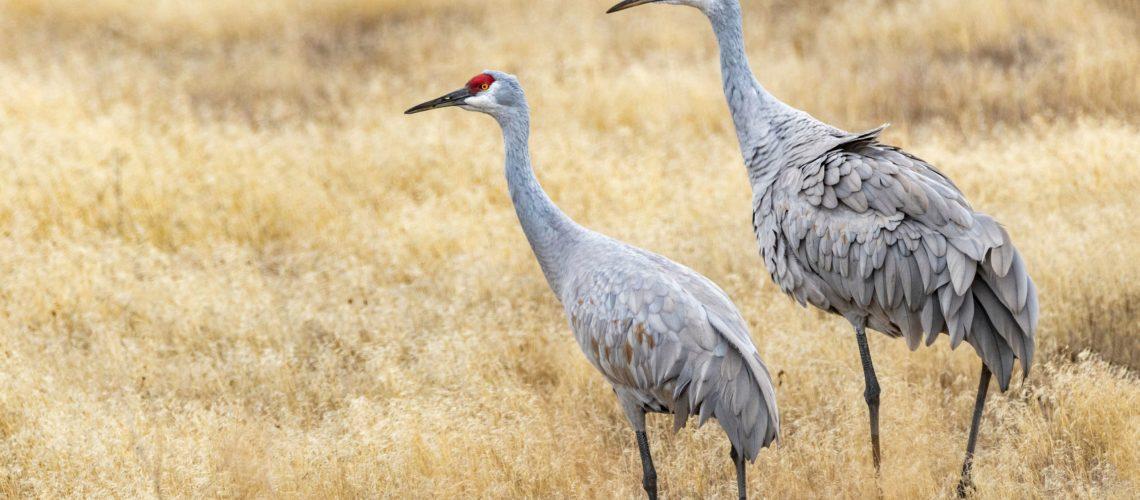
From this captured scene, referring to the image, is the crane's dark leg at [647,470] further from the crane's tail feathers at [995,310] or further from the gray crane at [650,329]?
the crane's tail feathers at [995,310]

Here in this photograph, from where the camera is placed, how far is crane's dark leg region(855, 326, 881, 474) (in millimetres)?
5320

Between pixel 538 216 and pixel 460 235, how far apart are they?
3.17 metres

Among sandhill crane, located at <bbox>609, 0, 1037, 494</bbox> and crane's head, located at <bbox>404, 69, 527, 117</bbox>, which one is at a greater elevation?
crane's head, located at <bbox>404, 69, 527, 117</bbox>

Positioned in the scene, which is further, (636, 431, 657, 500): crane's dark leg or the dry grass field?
the dry grass field

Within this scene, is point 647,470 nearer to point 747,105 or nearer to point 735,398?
point 735,398

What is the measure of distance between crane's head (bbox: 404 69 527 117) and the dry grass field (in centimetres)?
166

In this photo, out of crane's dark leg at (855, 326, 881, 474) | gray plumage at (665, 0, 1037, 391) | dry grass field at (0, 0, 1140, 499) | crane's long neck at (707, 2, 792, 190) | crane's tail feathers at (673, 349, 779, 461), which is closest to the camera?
crane's tail feathers at (673, 349, 779, 461)

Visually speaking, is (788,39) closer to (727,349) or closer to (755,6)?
(755,6)

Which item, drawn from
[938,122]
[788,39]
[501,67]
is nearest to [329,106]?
[501,67]

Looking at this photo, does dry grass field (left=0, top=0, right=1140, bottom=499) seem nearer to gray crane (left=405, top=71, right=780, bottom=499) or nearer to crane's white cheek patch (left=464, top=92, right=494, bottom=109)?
gray crane (left=405, top=71, right=780, bottom=499)

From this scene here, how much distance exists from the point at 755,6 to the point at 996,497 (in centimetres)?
939

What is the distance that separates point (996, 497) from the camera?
493cm

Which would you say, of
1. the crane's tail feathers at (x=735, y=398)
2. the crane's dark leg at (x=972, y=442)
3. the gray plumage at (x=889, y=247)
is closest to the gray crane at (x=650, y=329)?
the crane's tail feathers at (x=735, y=398)

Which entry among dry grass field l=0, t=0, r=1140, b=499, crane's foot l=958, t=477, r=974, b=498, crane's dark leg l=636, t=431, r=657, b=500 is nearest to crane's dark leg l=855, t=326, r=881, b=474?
dry grass field l=0, t=0, r=1140, b=499
